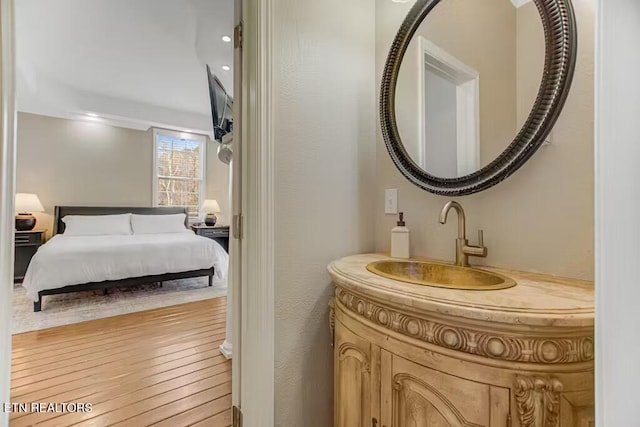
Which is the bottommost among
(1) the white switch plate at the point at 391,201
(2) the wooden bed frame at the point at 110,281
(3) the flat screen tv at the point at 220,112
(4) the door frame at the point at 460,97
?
(2) the wooden bed frame at the point at 110,281

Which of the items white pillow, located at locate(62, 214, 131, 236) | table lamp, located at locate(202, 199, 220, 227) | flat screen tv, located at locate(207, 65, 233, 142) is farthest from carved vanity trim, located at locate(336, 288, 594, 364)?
table lamp, located at locate(202, 199, 220, 227)

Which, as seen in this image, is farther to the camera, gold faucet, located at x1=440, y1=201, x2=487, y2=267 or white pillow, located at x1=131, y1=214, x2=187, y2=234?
white pillow, located at x1=131, y1=214, x2=187, y2=234

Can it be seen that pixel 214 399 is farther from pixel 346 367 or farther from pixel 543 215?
pixel 543 215

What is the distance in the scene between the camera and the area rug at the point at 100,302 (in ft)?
9.45

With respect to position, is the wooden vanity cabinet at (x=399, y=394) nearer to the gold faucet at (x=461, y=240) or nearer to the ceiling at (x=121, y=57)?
the gold faucet at (x=461, y=240)

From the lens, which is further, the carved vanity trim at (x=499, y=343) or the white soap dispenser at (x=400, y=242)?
the white soap dispenser at (x=400, y=242)

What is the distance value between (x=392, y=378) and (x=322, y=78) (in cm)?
122

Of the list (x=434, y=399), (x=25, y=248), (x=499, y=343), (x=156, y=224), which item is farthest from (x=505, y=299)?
(x=25, y=248)

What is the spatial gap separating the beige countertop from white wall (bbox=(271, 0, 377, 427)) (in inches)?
13.0

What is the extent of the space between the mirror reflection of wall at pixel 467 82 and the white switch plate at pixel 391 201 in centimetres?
20

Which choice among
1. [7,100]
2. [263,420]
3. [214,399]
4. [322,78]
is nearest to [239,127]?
[322,78]

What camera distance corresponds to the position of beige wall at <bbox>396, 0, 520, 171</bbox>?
3.50 feet

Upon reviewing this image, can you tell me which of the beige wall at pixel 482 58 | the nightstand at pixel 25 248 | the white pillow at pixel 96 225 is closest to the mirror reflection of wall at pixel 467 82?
the beige wall at pixel 482 58

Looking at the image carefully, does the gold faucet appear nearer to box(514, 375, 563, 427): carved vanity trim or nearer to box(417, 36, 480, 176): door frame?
box(417, 36, 480, 176): door frame
